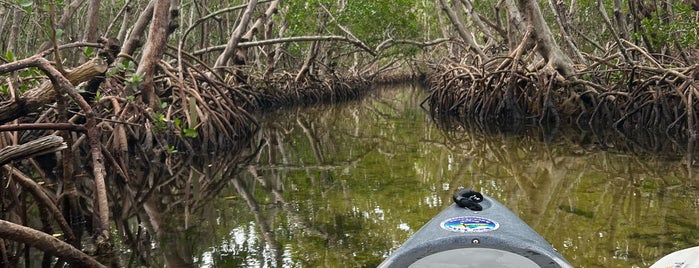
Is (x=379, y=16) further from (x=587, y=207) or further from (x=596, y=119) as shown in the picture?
(x=587, y=207)

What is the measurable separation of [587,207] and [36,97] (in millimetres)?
2911

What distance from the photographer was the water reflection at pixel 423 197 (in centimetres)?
300

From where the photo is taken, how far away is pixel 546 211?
3666 mm

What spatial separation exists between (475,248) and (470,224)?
150 mm

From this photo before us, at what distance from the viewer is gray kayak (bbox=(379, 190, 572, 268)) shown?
5.31 ft

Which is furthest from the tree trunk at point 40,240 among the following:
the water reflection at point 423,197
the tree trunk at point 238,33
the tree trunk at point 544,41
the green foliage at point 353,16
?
the green foliage at point 353,16

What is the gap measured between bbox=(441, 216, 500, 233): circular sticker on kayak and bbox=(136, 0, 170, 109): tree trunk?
361cm

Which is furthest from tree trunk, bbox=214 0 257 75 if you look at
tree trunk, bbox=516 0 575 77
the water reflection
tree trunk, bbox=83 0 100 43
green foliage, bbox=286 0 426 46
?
tree trunk, bbox=516 0 575 77

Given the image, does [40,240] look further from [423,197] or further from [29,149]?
[423,197]

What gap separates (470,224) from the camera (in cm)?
181

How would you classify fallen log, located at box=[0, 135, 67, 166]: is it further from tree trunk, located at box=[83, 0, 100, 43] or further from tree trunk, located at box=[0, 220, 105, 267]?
tree trunk, located at box=[83, 0, 100, 43]

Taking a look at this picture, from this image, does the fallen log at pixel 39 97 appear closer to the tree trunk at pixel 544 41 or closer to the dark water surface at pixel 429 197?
the dark water surface at pixel 429 197

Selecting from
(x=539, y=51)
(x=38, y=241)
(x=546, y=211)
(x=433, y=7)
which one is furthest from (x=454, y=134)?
(x=433, y=7)

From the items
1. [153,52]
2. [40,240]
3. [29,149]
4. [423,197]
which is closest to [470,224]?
[40,240]
